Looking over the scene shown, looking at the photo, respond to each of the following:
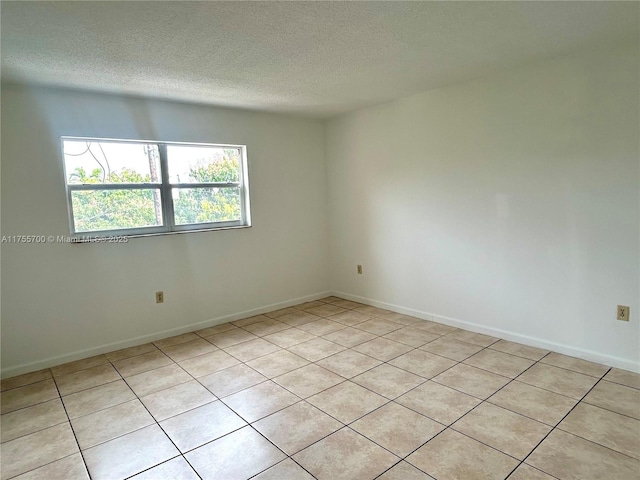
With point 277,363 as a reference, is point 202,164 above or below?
above

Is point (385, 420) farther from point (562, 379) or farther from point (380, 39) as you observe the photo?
point (380, 39)

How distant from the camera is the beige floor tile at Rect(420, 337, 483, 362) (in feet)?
9.88

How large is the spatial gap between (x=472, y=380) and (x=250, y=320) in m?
2.34

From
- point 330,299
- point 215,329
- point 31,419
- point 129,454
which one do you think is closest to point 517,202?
point 330,299

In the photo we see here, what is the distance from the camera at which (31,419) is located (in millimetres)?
2320

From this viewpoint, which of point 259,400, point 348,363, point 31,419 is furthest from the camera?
Result: point 348,363

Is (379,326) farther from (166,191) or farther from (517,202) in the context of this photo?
(166,191)

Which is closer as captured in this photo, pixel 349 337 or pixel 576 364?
pixel 576 364

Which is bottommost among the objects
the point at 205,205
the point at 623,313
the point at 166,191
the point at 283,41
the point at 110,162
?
the point at 623,313

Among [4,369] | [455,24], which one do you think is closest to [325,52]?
[455,24]

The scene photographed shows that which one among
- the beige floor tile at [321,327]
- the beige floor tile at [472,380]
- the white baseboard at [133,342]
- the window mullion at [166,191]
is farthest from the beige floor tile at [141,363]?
the beige floor tile at [472,380]

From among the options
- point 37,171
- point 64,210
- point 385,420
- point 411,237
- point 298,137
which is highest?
point 298,137

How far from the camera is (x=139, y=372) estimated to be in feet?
9.60

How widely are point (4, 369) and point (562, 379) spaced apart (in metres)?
4.02
